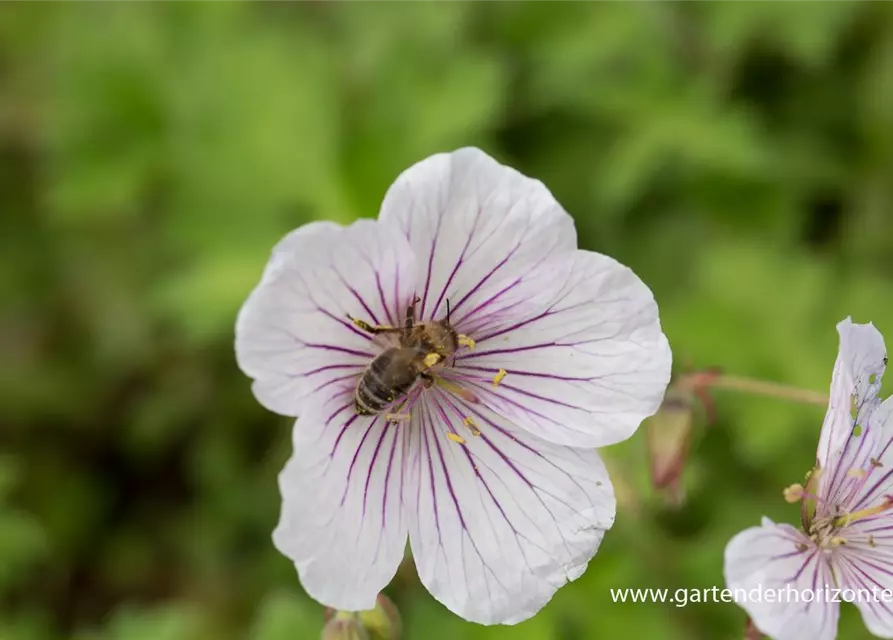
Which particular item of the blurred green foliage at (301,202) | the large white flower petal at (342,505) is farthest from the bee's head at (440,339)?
the blurred green foliage at (301,202)

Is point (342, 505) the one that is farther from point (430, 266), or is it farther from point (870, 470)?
point (870, 470)

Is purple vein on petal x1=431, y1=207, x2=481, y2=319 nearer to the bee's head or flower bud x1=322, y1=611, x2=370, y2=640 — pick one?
the bee's head

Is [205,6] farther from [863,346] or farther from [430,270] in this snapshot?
[863,346]

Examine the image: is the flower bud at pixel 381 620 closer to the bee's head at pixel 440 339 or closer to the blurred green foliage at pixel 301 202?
the bee's head at pixel 440 339

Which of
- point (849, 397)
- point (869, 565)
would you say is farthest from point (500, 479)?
point (869, 565)

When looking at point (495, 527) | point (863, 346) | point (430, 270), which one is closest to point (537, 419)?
point (495, 527)
